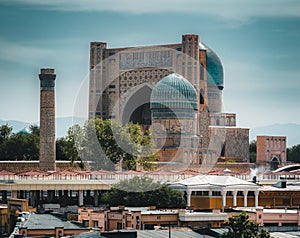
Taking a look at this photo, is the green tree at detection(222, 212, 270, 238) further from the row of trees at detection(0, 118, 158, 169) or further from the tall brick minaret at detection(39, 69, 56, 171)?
the row of trees at detection(0, 118, 158, 169)

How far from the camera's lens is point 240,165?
117 m

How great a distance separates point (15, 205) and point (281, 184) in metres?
21.8

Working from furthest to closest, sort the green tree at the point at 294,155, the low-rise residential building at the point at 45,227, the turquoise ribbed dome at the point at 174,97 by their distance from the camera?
the green tree at the point at 294,155 < the turquoise ribbed dome at the point at 174,97 < the low-rise residential building at the point at 45,227

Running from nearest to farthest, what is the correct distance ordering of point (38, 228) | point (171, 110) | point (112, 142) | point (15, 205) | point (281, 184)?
1. point (38, 228)
2. point (15, 205)
3. point (281, 184)
4. point (112, 142)
5. point (171, 110)

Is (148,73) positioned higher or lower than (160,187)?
higher

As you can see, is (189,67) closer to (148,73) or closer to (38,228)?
(148,73)

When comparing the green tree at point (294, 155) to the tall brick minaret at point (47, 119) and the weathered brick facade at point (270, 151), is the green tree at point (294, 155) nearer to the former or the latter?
the weathered brick facade at point (270, 151)

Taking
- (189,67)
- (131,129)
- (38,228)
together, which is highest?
(189,67)

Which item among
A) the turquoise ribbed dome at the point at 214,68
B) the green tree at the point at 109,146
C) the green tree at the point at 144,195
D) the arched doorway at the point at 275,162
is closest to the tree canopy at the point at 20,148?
the turquoise ribbed dome at the point at 214,68

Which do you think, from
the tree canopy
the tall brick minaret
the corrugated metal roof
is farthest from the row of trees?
the corrugated metal roof

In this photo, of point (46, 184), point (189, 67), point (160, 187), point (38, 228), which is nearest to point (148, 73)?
point (189, 67)

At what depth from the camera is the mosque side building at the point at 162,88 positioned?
11225 cm

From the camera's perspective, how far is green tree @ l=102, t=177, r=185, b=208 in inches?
2810

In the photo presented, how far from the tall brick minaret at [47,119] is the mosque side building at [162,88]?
1654 centimetres
